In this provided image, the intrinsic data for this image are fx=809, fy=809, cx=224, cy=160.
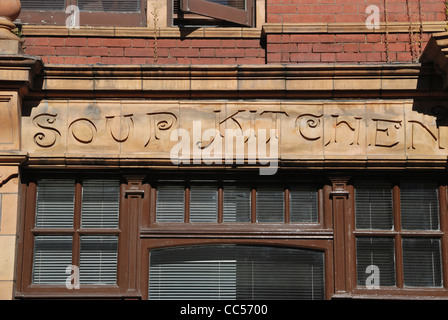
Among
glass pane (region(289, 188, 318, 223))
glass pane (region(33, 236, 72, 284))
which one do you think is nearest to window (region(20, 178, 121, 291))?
glass pane (region(33, 236, 72, 284))

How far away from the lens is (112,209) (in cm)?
842

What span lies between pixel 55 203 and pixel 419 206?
3.79 m

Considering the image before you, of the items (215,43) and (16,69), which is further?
(215,43)

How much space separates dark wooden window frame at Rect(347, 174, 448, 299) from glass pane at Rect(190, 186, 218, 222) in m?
1.40

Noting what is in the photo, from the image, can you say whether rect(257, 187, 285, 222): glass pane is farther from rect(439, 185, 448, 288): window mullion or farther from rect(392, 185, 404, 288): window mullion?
rect(439, 185, 448, 288): window mullion

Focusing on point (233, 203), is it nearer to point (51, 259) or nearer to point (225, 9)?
point (51, 259)

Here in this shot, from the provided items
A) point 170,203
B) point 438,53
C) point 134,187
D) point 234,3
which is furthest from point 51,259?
point 438,53

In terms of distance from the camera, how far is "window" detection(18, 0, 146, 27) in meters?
9.15

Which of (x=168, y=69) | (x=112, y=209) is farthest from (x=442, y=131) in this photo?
(x=112, y=209)

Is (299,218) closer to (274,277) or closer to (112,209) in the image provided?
(274,277)

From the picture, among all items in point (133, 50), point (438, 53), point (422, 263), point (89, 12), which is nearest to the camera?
point (438, 53)

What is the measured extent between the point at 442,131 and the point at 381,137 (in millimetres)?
623

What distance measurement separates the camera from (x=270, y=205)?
846cm
